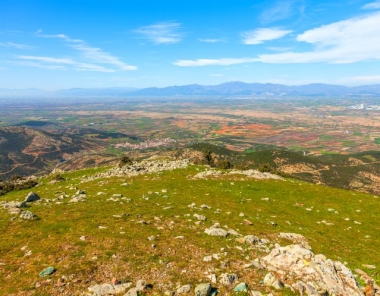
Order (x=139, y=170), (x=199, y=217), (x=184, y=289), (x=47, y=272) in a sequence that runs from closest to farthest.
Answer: (x=184, y=289) < (x=47, y=272) < (x=199, y=217) < (x=139, y=170)

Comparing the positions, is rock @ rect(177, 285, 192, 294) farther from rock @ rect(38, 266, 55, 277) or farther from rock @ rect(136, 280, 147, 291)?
rock @ rect(38, 266, 55, 277)

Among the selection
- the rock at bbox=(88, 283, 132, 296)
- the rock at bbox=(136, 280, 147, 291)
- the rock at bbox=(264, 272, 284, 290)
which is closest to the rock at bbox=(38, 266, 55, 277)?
the rock at bbox=(88, 283, 132, 296)

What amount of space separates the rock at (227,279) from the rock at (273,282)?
4.50 ft

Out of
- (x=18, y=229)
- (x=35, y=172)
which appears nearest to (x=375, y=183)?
(x=18, y=229)

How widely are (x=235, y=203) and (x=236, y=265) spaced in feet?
46.2

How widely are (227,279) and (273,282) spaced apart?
2.03 meters

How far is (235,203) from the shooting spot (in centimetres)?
2700

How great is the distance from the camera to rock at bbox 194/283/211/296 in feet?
34.7

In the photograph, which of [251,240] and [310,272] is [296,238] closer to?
[251,240]

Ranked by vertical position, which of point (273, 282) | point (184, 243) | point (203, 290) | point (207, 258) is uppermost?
point (203, 290)

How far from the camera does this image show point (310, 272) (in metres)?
11.9

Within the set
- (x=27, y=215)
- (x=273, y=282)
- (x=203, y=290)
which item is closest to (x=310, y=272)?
(x=273, y=282)

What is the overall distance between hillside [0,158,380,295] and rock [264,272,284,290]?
0.15 ft

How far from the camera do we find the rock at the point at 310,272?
11.2 m
